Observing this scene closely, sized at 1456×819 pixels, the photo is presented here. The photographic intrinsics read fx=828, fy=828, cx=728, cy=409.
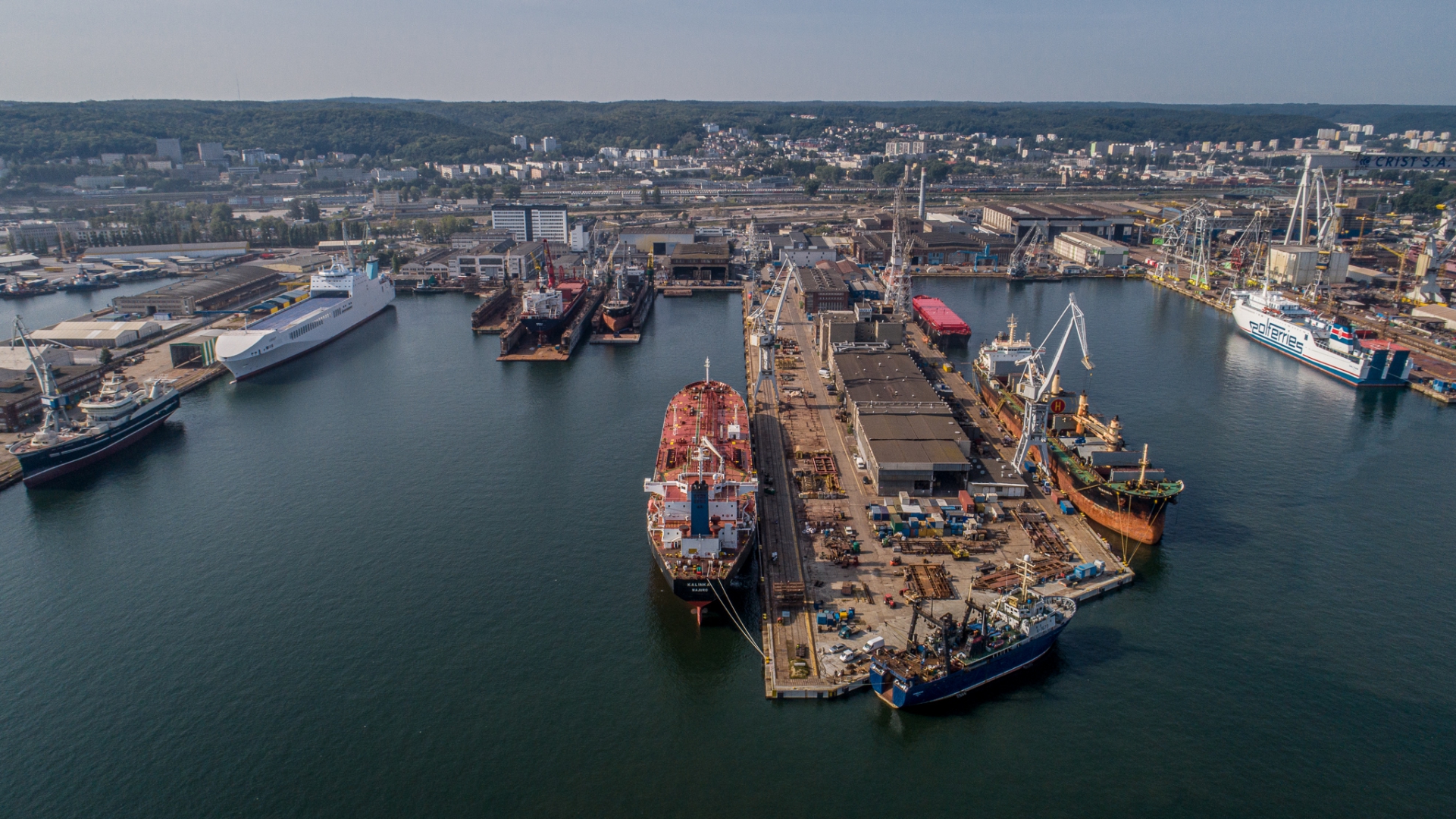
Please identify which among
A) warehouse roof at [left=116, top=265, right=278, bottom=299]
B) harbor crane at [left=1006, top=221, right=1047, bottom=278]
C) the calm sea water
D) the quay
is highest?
harbor crane at [left=1006, top=221, right=1047, bottom=278]

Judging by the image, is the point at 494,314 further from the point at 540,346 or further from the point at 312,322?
the point at 312,322

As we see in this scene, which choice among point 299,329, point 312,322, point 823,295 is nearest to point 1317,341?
point 823,295

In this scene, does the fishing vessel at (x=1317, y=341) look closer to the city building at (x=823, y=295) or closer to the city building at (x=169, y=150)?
the city building at (x=823, y=295)

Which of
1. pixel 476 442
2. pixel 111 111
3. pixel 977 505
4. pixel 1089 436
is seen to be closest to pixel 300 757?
pixel 476 442

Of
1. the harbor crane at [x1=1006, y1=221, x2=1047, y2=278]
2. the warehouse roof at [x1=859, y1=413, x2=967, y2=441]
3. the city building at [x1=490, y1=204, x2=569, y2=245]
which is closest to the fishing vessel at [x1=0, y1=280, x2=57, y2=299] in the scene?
the city building at [x1=490, y1=204, x2=569, y2=245]

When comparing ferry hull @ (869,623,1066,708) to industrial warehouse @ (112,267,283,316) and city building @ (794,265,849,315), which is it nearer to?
city building @ (794,265,849,315)
